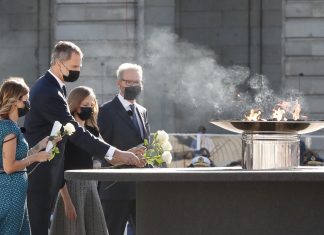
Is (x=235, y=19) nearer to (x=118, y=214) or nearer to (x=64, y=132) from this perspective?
(x=118, y=214)

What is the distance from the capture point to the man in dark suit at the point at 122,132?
1064 cm

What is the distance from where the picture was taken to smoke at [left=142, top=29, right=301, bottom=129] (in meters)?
23.6

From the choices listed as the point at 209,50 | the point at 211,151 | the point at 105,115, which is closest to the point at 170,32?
the point at 209,50

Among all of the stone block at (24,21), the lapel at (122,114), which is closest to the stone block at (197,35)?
the stone block at (24,21)

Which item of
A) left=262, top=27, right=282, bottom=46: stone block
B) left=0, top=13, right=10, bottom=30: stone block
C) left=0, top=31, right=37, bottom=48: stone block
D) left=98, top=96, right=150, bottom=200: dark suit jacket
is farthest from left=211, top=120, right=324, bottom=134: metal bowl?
left=0, top=13, right=10, bottom=30: stone block

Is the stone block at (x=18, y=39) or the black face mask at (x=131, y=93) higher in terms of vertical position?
the stone block at (x=18, y=39)

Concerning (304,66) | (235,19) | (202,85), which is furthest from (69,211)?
(235,19)

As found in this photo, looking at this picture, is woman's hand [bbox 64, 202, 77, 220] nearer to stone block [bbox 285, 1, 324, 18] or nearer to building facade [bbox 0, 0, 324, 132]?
building facade [bbox 0, 0, 324, 132]

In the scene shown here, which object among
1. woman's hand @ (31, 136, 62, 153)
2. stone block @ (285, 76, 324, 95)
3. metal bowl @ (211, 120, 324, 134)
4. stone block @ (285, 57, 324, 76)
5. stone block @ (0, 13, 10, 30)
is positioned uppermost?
stone block @ (0, 13, 10, 30)

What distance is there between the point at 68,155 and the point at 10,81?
3.78 ft

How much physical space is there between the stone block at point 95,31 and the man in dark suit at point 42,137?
13.5 m

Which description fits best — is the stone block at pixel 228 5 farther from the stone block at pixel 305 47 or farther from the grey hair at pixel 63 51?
the grey hair at pixel 63 51

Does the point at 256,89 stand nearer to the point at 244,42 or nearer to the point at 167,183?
the point at 244,42

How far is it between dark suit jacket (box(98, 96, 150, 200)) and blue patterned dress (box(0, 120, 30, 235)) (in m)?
1.78
